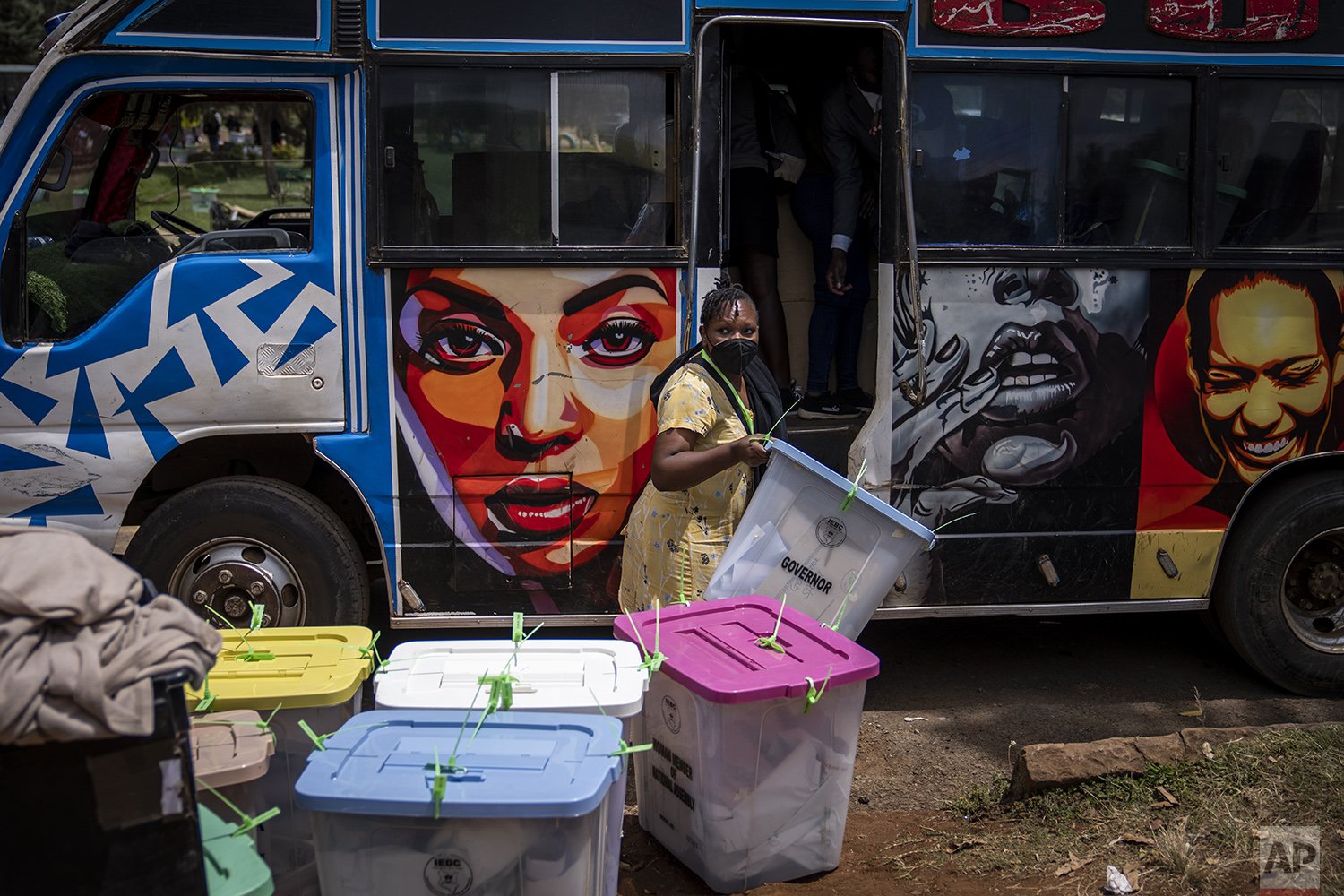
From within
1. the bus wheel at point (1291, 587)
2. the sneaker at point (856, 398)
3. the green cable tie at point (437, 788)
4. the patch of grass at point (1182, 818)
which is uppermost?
the sneaker at point (856, 398)

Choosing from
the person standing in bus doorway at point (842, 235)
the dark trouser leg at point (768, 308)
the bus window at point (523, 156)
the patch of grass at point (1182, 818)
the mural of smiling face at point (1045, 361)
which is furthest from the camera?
the dark trouser leg at point (768, 308)

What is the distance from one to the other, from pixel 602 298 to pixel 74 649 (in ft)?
9.13

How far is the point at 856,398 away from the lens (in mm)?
5477

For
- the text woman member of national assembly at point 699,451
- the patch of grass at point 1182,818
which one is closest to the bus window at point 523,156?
the text woman member of national assembly at point 699,451

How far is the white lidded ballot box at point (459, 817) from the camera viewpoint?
256cm

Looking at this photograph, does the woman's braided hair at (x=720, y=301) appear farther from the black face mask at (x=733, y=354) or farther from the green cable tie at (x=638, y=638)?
the green cable tie at (x=638, y=638)

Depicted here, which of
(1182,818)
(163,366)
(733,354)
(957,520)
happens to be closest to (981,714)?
(957,520)

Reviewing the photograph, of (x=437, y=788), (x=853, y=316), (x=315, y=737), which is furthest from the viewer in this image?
(x=853, y=316)

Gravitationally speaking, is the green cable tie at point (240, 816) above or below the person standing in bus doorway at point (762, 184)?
below

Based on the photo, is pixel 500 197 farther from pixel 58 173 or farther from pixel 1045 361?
pixel 1045 361

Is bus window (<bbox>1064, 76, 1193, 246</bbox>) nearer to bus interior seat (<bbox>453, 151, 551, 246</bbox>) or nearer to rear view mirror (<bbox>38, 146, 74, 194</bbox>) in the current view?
bus interior seat (<bbox>453, 151, 551, 246</bbox>)

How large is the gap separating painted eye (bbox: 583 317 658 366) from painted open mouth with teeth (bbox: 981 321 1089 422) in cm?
136

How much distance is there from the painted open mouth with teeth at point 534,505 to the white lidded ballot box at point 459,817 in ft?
6.77

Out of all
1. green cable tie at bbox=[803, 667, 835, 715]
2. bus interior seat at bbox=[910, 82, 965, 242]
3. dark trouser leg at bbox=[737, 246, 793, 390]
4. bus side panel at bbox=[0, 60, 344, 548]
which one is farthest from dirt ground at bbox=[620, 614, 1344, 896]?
bus side panel at bbox=[0, 60, 344, 548]
